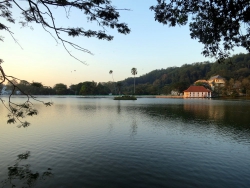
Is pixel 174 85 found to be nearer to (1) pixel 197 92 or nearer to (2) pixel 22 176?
(1) pixel 197 92

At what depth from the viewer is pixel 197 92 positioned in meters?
91.2

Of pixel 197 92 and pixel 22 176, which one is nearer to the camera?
pixel 22 176

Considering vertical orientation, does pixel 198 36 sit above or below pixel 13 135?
above

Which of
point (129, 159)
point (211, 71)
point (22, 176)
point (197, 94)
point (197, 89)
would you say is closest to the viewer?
point (22, 176)

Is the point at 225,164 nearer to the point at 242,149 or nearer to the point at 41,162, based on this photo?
the point at 242,149

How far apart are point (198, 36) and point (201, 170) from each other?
15.6ft

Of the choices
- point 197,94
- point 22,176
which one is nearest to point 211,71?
point 197,94

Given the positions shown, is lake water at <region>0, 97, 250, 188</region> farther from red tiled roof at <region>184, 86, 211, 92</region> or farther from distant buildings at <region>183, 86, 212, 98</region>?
red tiled roof at <region>184, 86, 211, 92</region>

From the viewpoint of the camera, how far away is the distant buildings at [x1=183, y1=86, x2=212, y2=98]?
90688mm

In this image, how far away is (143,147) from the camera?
10.6 metres

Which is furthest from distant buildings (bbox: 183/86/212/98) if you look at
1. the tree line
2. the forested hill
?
the forested hill

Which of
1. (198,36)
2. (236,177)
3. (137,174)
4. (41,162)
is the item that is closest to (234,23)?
(198,36)

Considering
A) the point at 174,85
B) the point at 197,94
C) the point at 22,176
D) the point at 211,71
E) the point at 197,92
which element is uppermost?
the point at 211,71

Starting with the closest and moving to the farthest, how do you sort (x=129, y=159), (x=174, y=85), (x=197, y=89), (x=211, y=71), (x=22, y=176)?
(x=22, y=176) → (x=129, y=159) → (x=197, y=89) → (x=174, y=85) → (x=211, y=71)
